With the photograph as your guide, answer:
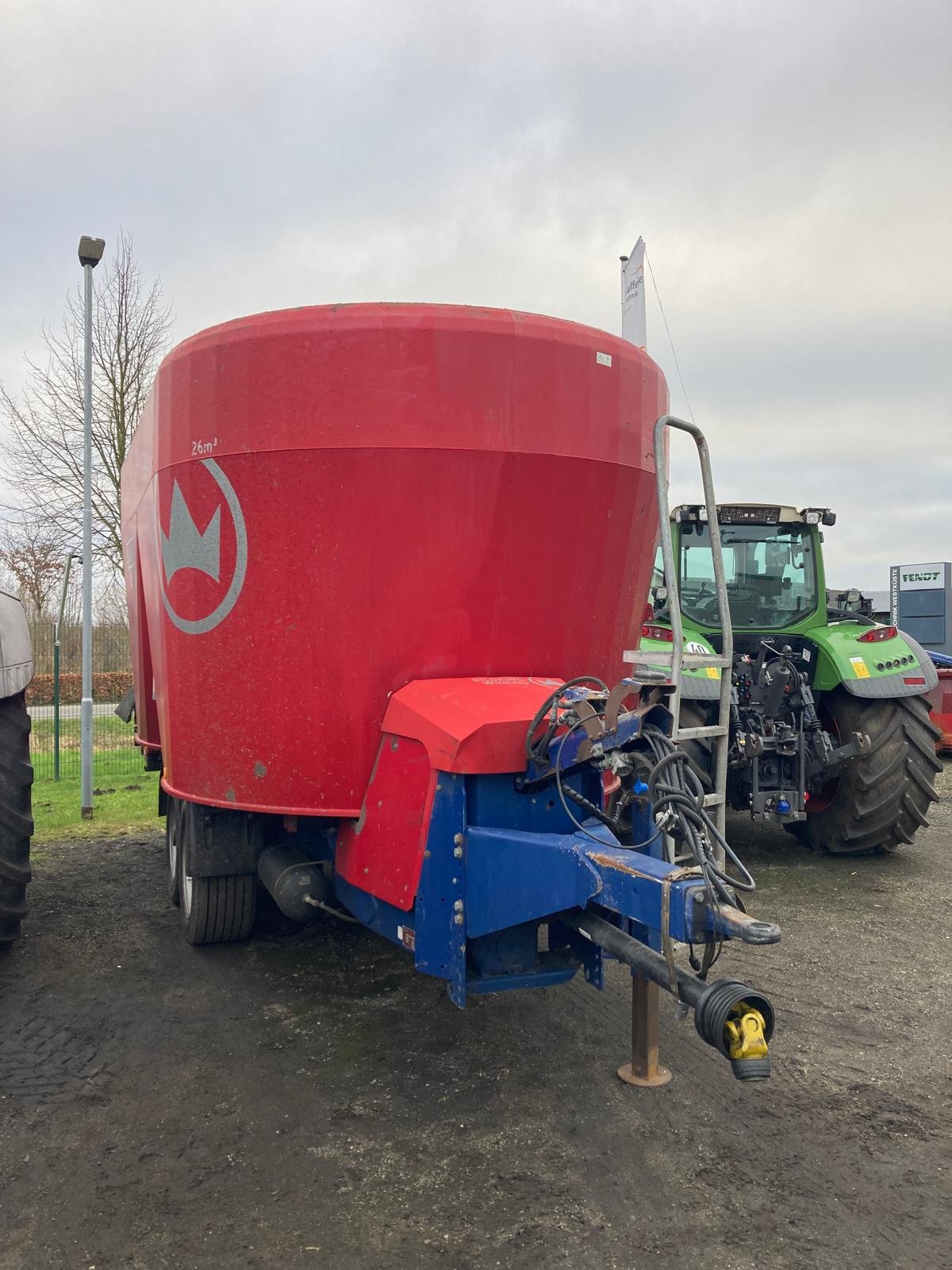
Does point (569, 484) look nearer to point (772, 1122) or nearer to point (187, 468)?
point (187, 468)

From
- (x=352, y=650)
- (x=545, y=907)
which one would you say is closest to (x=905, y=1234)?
(x=545, y=907)

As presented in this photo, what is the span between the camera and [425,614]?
337 centimetres

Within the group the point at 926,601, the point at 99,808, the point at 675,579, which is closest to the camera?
the point at 675,579

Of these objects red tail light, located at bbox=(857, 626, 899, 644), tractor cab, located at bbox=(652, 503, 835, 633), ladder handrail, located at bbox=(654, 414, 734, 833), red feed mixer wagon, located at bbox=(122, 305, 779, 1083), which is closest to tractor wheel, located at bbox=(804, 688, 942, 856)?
red tail light, located at bbox=(857, 626, 899, 644)

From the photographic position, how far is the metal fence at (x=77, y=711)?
10562 millimetres

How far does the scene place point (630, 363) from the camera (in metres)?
3.63

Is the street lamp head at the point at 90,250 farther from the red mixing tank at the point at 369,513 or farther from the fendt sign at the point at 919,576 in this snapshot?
the fendt sign at the point at 919,576

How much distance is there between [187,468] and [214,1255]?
8.17 feet

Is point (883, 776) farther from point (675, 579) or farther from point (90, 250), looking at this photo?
point (90, 250)

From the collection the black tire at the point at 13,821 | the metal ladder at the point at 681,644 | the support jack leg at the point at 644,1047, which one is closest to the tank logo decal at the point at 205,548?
the black tire at the point at 13,821

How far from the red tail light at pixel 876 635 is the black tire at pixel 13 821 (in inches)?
203

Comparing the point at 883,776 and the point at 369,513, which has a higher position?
the point at 369,513

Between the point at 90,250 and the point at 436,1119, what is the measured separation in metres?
7.53

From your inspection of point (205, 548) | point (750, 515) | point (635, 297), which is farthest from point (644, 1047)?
point (635, 297)
